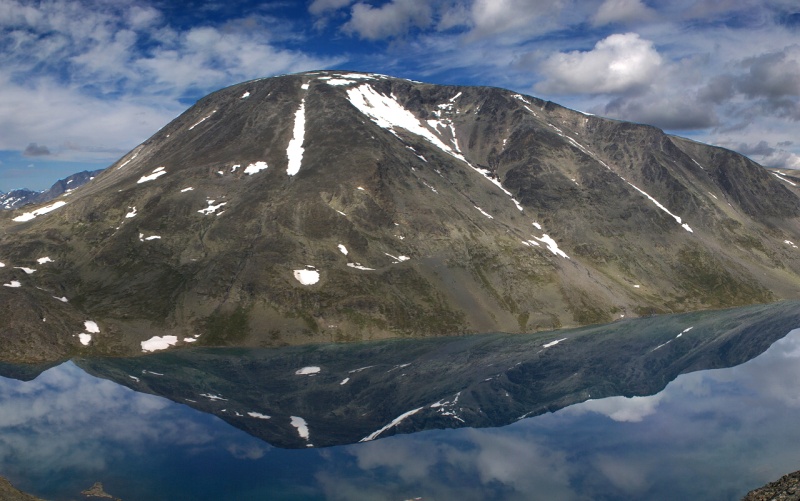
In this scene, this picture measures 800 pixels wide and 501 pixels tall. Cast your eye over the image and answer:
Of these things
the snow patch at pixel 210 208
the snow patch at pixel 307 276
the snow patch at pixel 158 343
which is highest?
the snow patch at pixel 210 208

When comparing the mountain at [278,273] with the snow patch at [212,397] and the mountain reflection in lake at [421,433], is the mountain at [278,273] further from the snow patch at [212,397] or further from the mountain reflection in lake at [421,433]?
the snow patch at [212,397]

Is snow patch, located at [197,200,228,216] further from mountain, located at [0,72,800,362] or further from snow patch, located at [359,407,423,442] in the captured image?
snow patch, located at [359,407,423,442]

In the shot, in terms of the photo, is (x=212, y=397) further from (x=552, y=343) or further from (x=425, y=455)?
(x=552, y=343)

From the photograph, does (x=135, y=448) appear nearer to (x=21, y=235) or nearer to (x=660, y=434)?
(x=660, y=434)

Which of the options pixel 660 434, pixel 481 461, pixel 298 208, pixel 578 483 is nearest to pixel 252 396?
pixel 481 461

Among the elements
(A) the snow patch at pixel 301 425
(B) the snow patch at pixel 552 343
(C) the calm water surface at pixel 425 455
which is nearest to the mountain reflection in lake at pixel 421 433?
(C) the calm water surface at pixel 425 455

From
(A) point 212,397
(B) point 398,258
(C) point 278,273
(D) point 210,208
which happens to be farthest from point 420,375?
(D) point 210,208
